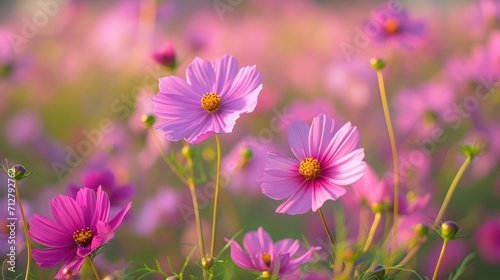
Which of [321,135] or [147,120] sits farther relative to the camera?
[147,120]

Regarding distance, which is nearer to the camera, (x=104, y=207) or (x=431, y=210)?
(x=104, y=207)

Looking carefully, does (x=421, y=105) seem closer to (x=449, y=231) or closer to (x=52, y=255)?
(x=449, y=231)

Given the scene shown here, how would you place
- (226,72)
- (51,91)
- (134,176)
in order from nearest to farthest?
(226,72) → (134,176) → (51,91)

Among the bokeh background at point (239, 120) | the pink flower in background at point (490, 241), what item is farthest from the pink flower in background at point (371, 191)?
the pink flower in background at point (490, 241)

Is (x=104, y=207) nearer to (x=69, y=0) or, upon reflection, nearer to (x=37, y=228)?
(x=37, y=228)

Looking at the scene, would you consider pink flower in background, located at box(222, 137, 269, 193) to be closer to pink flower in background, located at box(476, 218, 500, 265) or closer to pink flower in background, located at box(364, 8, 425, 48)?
pink flower in background, located at box(364, 8, 425, 48)

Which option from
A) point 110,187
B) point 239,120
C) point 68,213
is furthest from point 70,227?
point 239,120

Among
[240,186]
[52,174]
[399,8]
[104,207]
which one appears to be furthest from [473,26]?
[104,207]
